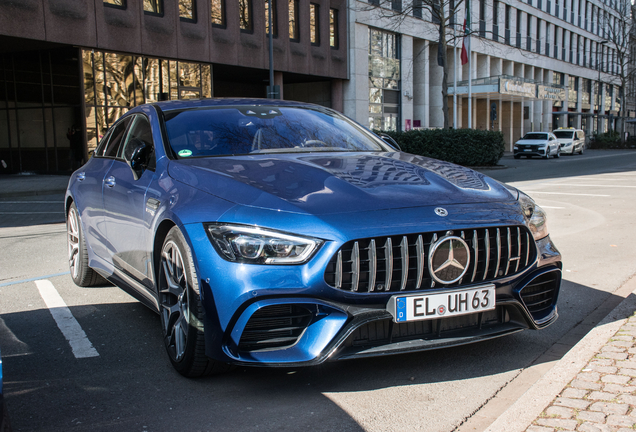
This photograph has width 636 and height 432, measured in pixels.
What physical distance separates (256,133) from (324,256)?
1690mm

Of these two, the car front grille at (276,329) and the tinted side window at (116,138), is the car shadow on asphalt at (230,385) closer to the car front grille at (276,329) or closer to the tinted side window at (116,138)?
the car front grille at (276,329)

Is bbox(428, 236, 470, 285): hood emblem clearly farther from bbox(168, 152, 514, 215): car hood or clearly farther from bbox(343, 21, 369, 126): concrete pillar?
bbox(343, 21, 369, 126): concrete pillar

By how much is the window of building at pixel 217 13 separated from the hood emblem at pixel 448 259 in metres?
25.4

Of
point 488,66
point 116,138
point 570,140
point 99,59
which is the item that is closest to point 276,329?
point 116,138

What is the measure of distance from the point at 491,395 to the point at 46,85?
81.5 ft

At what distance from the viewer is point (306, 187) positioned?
3.26m

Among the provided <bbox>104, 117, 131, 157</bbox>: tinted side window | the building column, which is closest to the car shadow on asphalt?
<bbox>104, 117, 131, 157</bbox>: tinted side window

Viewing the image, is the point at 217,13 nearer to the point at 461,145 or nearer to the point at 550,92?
the point at 461,145

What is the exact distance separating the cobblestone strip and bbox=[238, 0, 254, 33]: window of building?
26.8 m

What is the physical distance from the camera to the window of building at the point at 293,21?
31422mm

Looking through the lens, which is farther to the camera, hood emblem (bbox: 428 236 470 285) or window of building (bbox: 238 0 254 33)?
window of building (bbox: 238 0 254 33)

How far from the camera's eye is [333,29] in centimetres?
3466

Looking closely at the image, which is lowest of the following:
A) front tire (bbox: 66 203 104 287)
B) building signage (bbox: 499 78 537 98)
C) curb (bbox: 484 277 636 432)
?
curb (bbox: 484 277 636 432)

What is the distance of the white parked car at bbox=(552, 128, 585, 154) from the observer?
140 feet
